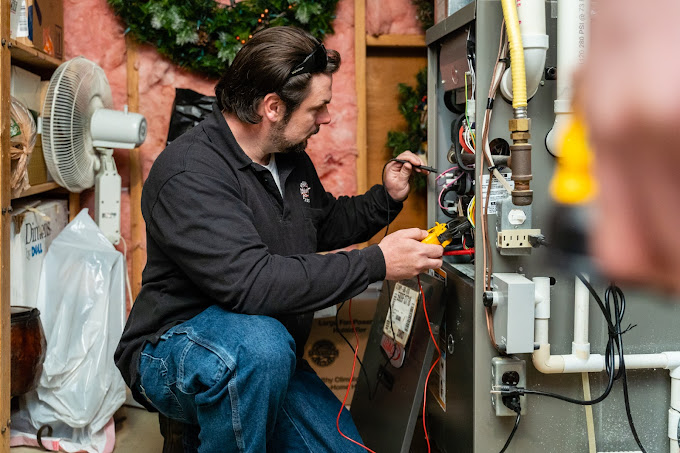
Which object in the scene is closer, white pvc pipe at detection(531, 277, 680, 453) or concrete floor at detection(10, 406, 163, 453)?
white pvc pipe at detection(531, 277, 680, 453)

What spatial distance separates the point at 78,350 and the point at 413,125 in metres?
1.51

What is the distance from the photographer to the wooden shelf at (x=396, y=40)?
104 inches

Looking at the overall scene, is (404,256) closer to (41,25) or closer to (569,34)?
(569,34)

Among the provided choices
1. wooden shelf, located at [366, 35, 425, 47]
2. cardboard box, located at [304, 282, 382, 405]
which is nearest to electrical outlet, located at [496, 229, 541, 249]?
cardboard box, located at [304, 282, 382, 405]

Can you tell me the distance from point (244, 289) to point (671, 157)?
3.85ft

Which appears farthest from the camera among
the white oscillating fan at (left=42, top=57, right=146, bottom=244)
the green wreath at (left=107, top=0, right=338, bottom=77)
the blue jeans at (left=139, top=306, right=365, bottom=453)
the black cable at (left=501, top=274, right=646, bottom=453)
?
the green wreath at (left=107, top=0, right=338, bottom=77)

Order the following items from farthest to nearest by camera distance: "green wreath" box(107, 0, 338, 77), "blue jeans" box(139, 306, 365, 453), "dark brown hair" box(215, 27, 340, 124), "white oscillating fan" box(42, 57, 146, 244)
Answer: "green wreath" box(107, 0, 338, 77) < "white oscillating fan" box(42, 57, 146, 244) < "dark brown hair" box(215, 27, 340, 124) < "blue jeans" box(139, 306, 365, 453)

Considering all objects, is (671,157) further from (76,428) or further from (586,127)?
(76,428)

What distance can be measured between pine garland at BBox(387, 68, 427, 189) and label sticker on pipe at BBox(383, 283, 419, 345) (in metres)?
0.79

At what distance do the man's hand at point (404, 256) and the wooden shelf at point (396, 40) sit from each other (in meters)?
1.37

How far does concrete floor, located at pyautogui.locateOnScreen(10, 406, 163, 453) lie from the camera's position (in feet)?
Answer: 6.77

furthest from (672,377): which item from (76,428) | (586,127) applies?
(76,428)

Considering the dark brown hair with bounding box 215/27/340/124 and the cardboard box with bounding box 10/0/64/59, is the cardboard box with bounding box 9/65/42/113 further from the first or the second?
the dark brown hair with bounding box 215/27/340/124

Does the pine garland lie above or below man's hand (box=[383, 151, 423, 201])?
above
